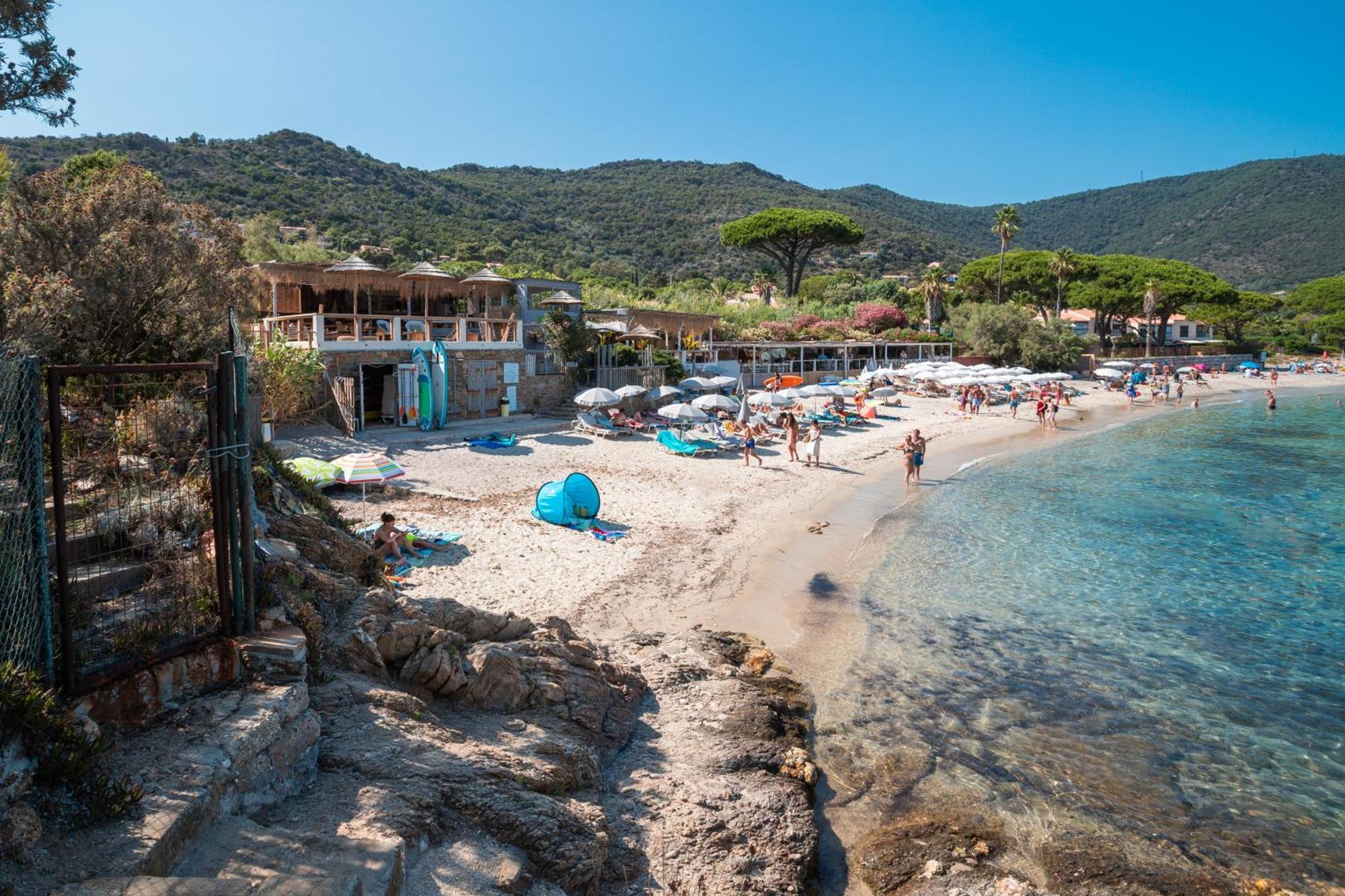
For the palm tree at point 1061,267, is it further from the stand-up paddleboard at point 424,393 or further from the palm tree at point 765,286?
the stand-up paddleboard at point 424,393

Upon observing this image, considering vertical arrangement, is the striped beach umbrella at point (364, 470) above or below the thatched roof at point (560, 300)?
below

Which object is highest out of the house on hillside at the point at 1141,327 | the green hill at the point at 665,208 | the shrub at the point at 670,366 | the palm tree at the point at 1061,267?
the green hill at the point at 665,208

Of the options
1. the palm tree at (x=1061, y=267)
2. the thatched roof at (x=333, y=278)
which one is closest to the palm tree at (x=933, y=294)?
the palm tree at (x=1061, y=267)

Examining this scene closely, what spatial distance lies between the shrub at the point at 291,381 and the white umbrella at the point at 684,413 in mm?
10121

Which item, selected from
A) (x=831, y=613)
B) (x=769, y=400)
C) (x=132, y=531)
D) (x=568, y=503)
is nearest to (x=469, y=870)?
(x=132, y=531)

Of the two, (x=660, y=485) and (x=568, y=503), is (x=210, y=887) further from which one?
Result: (x=660, y=485)

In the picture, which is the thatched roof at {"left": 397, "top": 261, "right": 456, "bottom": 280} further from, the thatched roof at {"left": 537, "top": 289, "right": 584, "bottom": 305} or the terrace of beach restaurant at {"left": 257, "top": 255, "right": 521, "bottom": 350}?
the thatched roof at {"left": 537, "top": 289, "right": 584, "bottom": 305}

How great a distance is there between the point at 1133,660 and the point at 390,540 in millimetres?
10487

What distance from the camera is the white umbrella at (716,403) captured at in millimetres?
26609

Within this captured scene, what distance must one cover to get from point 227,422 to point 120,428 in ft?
7.93

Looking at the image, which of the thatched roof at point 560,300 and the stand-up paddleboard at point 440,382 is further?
the thatched roof at point 560,300

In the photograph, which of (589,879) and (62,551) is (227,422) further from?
(589,879)

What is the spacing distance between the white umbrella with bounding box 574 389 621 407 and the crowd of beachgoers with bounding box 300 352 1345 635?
78 mm

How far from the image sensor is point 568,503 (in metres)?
14.8
